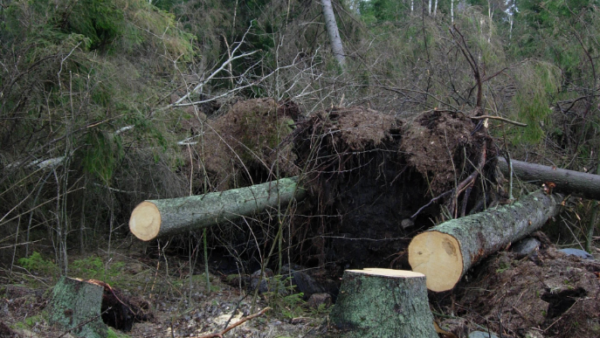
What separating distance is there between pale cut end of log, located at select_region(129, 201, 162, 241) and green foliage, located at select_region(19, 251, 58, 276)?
0.93 meters

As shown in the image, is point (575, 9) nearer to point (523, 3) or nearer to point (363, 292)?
point (523, 3)

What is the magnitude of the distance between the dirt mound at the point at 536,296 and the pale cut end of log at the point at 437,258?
453 millimetres

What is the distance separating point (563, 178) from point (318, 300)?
3681 millimetres

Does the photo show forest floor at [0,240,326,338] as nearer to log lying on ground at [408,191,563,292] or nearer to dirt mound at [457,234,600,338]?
log lying on ground at [408,191,563,292]

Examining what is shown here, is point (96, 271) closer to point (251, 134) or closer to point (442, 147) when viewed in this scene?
point (251, 134)

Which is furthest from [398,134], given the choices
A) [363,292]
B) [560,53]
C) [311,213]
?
[560,53]

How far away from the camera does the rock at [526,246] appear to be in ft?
17.0

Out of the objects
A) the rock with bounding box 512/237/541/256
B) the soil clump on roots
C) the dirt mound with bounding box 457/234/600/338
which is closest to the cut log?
the dirt mound with bounding box 457/234/600/338

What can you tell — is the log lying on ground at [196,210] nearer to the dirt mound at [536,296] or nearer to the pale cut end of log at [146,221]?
the pale cut end of log at [146,221]

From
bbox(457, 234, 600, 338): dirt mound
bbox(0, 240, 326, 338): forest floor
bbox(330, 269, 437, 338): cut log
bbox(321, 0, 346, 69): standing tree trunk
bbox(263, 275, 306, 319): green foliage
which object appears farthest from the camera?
bbox(321, 0, 346, 69): standing tree trunk

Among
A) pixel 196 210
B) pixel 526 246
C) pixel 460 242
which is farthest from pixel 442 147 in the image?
pixel 196 210

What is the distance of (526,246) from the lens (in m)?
5.30

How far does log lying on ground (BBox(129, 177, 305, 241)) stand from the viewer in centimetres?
475

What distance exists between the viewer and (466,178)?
17.5 feet
